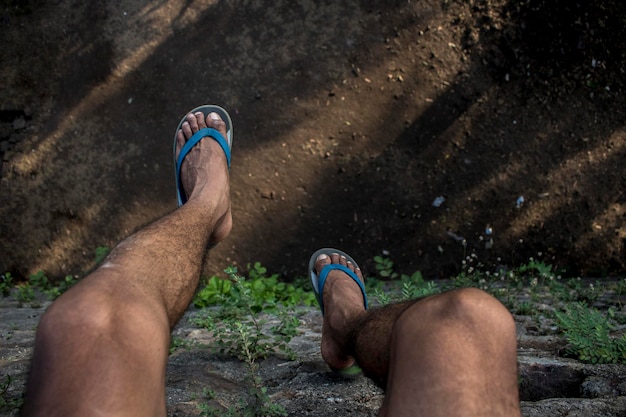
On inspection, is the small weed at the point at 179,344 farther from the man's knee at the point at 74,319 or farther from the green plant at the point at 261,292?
the man's knee at the point at 74,319

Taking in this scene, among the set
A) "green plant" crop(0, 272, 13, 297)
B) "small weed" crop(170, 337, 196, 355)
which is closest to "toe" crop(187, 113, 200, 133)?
"small weed" crop(170, 337, 196, 355)

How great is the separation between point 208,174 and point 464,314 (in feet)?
5.73

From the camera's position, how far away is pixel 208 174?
119 inches

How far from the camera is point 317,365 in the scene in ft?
8.43

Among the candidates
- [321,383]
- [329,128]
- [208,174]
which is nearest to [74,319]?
[321,383]

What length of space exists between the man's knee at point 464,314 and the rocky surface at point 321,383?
23.9 inches

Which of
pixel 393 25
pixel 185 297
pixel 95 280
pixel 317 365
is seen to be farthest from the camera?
pixel 393 25

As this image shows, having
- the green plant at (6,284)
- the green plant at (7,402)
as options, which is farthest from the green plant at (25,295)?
the green plant at (7,402)

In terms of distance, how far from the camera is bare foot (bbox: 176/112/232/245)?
2785 millimetres

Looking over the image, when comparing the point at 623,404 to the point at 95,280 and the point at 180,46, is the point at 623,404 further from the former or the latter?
the point at 180,46

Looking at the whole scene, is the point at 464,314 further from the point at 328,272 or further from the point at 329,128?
the point at 329,128

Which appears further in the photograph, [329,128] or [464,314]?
[329,128]

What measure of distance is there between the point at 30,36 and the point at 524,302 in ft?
11.9

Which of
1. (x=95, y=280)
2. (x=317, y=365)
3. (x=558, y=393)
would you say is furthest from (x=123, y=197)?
(x=558, y=393)
